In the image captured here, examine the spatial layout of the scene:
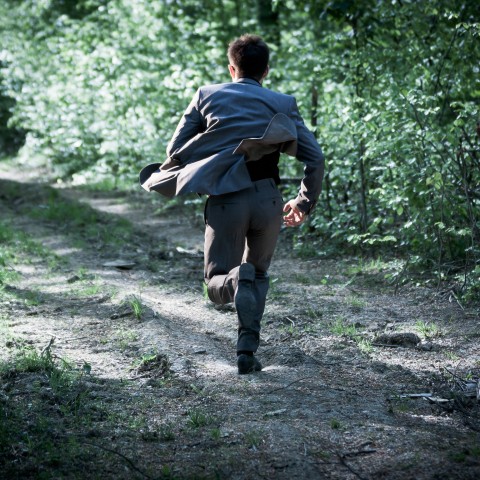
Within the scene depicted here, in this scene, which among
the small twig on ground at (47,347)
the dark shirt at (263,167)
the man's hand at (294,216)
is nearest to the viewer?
the dark shirt at (263,167)

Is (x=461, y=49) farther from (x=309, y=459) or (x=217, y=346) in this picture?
(x=309, y=459)

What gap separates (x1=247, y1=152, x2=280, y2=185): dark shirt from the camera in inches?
175

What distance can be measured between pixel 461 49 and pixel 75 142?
363 inches

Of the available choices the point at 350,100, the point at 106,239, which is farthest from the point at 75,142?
the point at 350,100

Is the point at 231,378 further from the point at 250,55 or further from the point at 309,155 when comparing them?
the point at 250,55

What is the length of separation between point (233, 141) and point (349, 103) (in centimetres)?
353

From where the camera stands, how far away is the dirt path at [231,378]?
3.42 m

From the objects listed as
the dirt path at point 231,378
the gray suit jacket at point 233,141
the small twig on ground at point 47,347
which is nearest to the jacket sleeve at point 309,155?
the gray suit jacket at point 233,141

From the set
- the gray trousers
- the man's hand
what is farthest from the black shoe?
the man's hand

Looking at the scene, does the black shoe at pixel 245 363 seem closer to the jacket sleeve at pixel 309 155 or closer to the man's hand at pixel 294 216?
the man's hand at pixel 294 216

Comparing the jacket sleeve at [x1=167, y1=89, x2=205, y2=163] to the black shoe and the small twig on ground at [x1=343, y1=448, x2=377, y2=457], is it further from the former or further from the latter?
the small twig on ground at [x1=343, y1=448, x2=377, y2=457]

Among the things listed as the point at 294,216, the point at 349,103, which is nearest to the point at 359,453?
the point at 294,216

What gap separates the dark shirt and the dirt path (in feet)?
3.90

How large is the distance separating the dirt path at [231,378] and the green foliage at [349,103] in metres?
0.63
